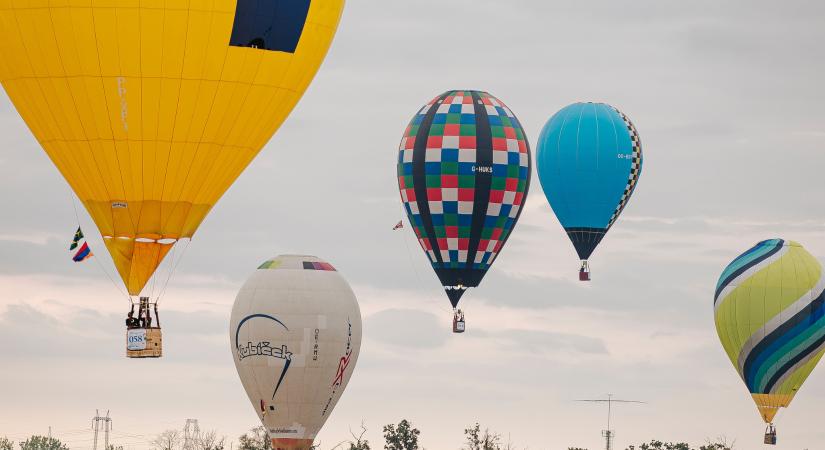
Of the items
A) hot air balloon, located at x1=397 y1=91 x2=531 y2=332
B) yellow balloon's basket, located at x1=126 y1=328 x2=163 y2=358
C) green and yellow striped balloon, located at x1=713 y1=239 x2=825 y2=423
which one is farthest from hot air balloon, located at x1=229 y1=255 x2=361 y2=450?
yellow balloon's basket, located at x1=126 y1=328 x2=163 y2=358

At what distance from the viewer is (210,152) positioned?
42.8 metres

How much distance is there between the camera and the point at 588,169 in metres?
61.3

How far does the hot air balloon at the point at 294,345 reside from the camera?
58.9 meters

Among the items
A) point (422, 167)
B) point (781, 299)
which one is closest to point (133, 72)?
point (422, 167)

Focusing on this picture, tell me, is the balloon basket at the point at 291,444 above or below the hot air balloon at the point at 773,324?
below

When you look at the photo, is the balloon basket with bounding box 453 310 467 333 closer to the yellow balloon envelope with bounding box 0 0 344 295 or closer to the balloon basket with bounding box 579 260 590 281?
the balloon basket with bounding box 579 260 590 281

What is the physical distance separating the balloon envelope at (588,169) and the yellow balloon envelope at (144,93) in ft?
63.7

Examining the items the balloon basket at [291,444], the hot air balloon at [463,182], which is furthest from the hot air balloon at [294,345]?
the hot air balloon at [463,182]

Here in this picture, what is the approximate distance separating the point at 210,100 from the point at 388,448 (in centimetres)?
3834

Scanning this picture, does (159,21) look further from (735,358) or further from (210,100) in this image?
(735,358)

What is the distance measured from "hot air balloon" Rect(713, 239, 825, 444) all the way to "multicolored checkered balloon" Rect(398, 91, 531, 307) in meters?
9.38

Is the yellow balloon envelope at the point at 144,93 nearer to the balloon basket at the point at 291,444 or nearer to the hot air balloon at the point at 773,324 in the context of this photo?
the balloon basket at the point at 291,444

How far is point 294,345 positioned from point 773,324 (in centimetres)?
1415

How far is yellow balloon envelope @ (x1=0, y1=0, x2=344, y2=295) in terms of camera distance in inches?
1633
